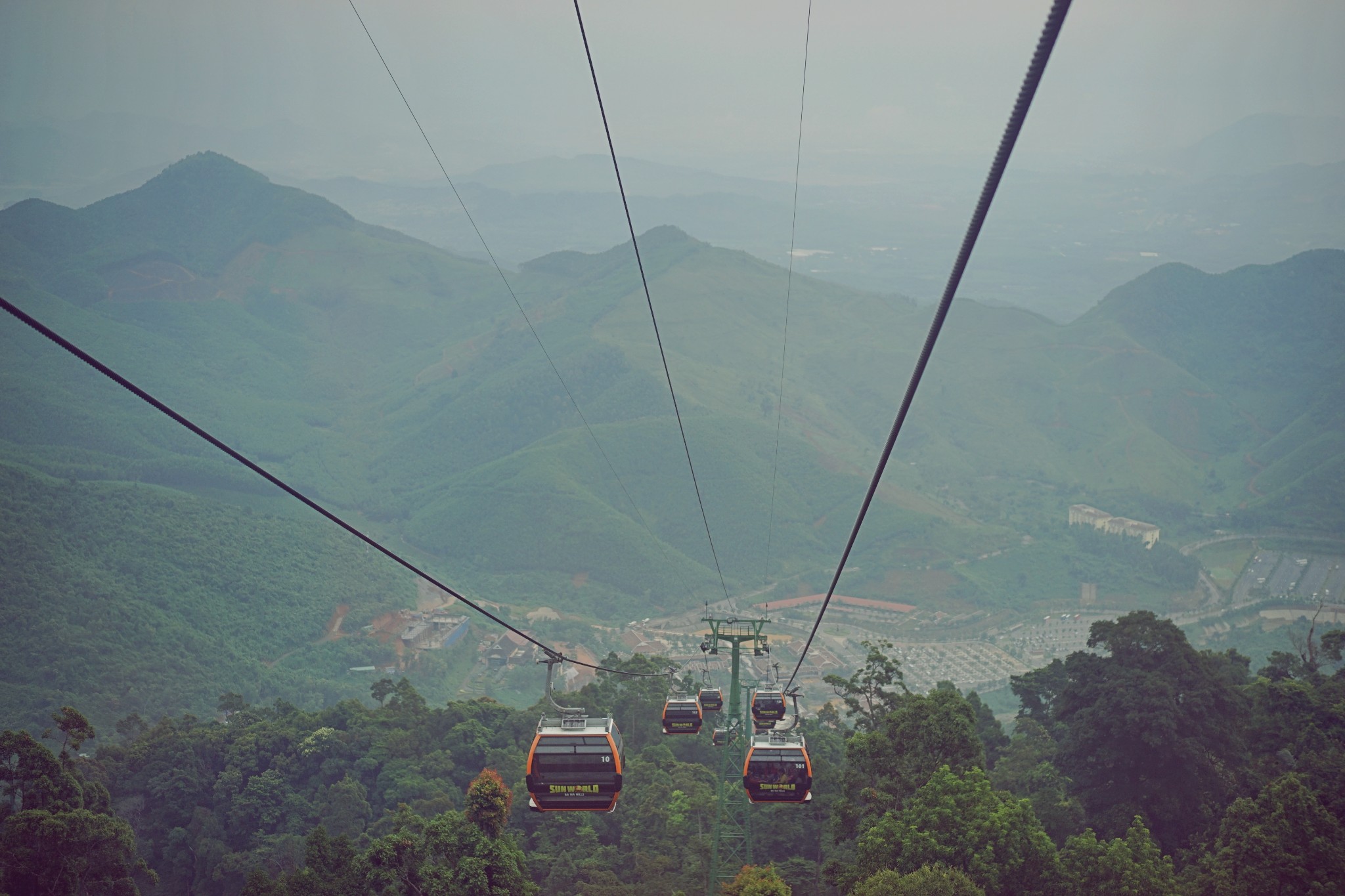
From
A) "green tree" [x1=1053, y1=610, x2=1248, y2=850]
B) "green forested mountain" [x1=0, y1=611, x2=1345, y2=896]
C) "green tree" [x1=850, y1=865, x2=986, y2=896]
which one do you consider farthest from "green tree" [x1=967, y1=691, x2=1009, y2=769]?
"green tree" [x1=850, y1=865, x2=986, y2=896]

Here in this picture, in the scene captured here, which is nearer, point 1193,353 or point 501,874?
point 501,874

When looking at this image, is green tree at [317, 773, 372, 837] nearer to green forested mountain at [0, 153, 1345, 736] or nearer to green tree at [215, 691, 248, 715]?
green tree at [215, 691, 248, 715]

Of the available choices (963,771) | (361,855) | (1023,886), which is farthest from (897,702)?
(361,855)

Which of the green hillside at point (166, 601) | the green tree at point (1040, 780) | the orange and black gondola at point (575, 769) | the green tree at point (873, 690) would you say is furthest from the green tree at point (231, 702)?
the orange and black gondola at point (575, 769)

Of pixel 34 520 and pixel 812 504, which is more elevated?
pixel 812 504

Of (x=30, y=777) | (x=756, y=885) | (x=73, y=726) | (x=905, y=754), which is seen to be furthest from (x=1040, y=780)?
(x=73, y=726)

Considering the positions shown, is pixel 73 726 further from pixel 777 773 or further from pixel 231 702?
pixel 777 773

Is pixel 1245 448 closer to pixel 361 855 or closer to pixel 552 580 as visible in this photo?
pixel 552 580
